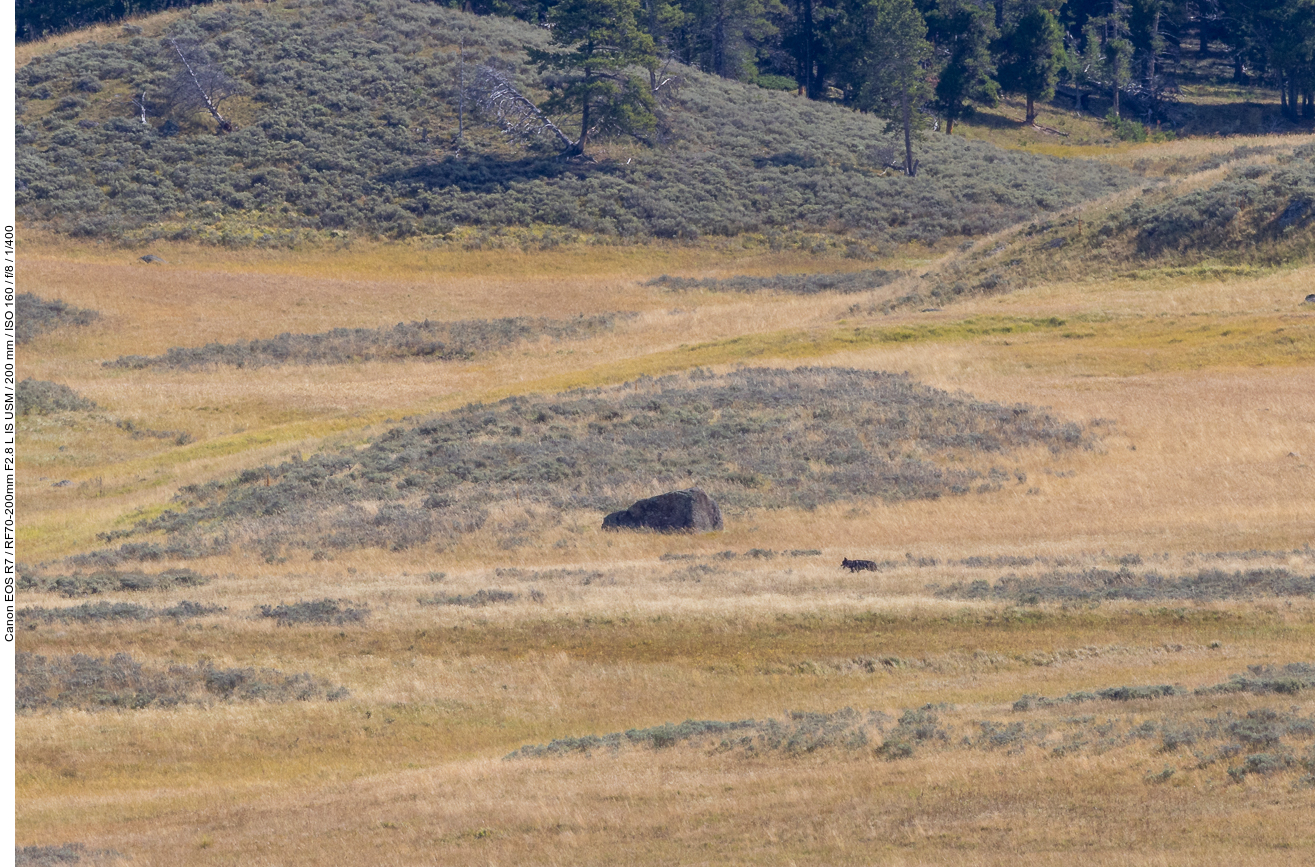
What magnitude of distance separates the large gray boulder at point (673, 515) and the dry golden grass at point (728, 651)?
449mm

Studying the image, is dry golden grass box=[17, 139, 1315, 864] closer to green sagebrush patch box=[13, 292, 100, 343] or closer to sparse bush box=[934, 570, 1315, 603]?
sparse bush box=[934, 570, 1315, 603]

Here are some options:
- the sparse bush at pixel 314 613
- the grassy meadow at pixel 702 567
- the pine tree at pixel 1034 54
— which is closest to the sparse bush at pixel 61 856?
the grassy meadow at pixel 702 567

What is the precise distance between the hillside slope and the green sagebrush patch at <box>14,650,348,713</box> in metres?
48.6

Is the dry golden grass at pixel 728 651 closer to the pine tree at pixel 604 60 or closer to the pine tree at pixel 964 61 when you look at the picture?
the pine tree at pixel 604 60

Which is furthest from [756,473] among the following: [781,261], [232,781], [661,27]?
[661,27]

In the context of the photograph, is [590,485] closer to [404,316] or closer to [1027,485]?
[1027,485]

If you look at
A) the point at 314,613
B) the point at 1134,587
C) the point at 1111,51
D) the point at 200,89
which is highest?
the point at 1111,51

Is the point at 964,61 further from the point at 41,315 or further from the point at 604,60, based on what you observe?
the point at 41,315

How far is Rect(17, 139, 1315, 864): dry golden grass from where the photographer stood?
1188 centimetres

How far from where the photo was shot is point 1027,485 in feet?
91.9

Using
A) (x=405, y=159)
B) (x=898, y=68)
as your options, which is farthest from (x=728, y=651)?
(x=898, y=68)

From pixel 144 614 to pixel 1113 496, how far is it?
60.6 feet

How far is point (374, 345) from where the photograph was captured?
46.9m

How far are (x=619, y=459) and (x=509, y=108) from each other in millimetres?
50731
